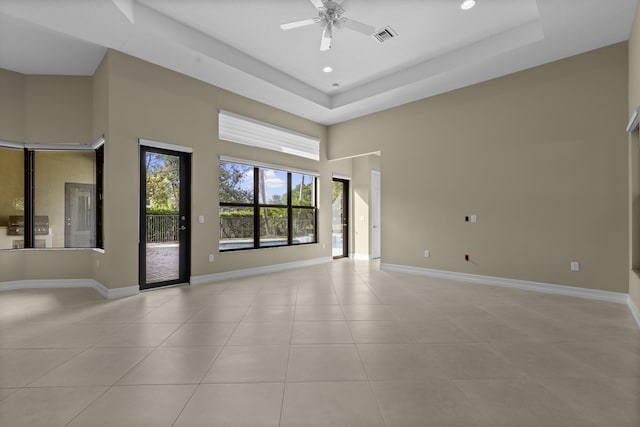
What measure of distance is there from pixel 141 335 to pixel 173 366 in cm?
83

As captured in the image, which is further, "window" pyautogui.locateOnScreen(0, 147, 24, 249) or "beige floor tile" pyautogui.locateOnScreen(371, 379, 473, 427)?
"window" pyautogui.locateOnScreen(0, 147, 24, 249)

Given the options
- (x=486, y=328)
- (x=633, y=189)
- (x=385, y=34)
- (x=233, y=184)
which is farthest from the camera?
(x=233, y=184)

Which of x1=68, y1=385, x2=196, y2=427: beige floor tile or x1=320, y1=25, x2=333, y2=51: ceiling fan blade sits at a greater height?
x1=320, y1=25, x2=333, y2=51: ceiling fan blade

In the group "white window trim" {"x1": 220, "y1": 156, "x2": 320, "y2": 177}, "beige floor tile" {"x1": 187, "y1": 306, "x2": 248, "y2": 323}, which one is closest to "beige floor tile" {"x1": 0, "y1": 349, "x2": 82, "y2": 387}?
"beige floor tile" {"x1": 187, "y1": 306, "x2": 248, "y2": 323}

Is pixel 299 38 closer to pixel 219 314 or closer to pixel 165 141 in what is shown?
pixel 165 141

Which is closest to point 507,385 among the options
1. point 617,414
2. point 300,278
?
point 617,414

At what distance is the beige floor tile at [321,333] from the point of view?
8.71 ft

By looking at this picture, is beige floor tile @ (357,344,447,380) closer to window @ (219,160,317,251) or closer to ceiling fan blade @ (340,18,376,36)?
ceiling fan blade @ (340,18,376,36)

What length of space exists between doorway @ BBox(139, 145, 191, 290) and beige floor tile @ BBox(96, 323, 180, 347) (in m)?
1.59

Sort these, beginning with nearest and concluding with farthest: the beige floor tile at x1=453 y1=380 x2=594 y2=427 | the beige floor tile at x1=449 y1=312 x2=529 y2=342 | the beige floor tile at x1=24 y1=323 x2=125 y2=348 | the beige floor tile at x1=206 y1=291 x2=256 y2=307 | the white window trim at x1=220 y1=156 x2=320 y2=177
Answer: the beige floor tile at x1=453 y1=380 x2=594 y2=427
the beige floor tile at x1=24 y1=323 x2=125 y2=348
the beige floor tile at x1=449 y1=312 x2=529 y2=342
the beige floor tile at x1=206 y1=291 x2=256 y2=307
the white window trim at x1=220 y1=156 x2=320 y2=177

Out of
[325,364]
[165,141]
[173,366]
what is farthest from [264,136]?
[325,364]

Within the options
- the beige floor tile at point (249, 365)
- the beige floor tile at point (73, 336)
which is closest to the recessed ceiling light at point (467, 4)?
the beige floor tile at point (249, 365)

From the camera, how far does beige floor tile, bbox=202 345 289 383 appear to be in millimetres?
2035

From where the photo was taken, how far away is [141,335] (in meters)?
2.79
